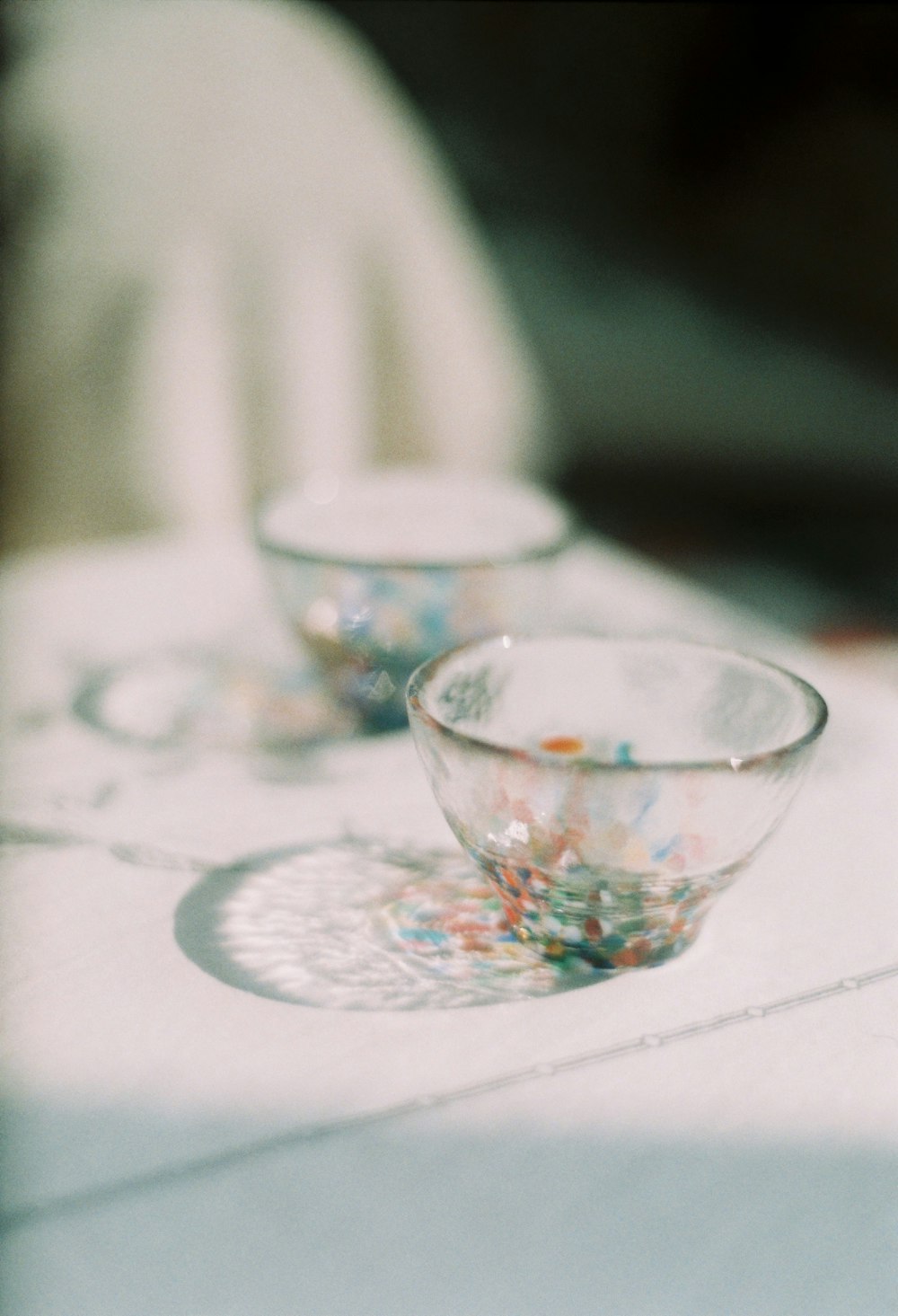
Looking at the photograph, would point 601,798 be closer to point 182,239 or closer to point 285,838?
point 285,838

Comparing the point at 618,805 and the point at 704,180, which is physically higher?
the point at 704,180

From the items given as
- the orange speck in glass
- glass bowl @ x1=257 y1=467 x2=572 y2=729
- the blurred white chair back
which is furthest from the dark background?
the orange speck in glass

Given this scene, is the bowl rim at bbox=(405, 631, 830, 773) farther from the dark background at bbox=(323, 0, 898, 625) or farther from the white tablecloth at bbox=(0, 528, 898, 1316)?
the dark background at bbox=(323, 0, 898, 625)

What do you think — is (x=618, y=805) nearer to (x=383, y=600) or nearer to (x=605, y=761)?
(x=605, y=761)

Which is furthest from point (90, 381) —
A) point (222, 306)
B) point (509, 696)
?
point (509, 696)

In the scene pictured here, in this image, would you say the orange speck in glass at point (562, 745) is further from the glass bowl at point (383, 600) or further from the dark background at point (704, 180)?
the dark background at point (704, 180)

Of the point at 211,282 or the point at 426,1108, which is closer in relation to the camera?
the point at 426,1108

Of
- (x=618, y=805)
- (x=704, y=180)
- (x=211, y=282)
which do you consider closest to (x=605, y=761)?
(x=618, y=805)
